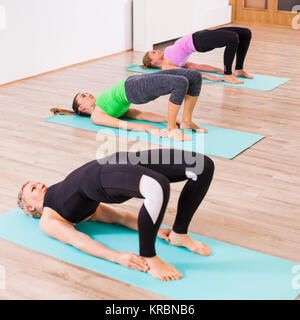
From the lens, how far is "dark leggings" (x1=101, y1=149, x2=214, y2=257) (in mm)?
2092

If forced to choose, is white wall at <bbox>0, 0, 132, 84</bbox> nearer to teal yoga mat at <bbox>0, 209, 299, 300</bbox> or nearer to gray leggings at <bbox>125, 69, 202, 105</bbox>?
gray leggings at <bbox>125, 69, 202, 105</bbox>

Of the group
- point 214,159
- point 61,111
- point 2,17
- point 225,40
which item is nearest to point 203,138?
point 214,159

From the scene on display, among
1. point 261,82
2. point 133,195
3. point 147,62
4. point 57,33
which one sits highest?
point 133,195

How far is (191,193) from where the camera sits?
7.54ft

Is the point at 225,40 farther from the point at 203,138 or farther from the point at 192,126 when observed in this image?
the point at 203,138

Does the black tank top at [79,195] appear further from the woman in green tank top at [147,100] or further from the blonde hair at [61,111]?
the blonde hair at [61,111]

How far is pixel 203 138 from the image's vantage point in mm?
3721

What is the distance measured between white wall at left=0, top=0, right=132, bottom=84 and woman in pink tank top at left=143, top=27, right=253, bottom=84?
2.77ft

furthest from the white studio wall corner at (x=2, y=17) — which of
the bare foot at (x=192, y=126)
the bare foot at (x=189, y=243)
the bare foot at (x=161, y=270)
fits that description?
the bare foot at (x=161, y=270)

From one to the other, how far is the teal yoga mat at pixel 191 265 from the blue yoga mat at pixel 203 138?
3.57ft

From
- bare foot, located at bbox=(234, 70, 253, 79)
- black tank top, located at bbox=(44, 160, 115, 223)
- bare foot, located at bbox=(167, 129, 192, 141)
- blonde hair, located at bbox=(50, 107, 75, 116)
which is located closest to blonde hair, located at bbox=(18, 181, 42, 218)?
black tank top, located at bbox=(44, 160, 115, 223)

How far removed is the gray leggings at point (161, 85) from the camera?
12.0 feet

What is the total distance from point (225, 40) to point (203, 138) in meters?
1.53
